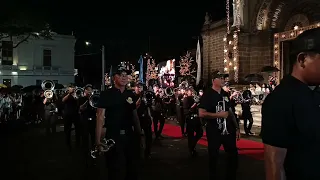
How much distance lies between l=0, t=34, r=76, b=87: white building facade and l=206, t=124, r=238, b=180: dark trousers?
149 feet

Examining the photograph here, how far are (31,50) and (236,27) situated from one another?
3491 cm

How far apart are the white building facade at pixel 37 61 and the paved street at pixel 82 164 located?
39556mm

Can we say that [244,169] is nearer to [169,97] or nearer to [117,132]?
[117,132]

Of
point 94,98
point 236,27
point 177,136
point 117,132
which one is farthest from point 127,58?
point 117,132

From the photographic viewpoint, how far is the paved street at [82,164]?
759cm

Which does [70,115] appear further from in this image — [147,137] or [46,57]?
[46,57]

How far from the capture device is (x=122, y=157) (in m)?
5.27

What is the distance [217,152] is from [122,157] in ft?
5.68

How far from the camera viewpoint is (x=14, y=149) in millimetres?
11523

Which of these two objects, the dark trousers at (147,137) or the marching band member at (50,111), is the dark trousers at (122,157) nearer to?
the dark trousers at (147,137)

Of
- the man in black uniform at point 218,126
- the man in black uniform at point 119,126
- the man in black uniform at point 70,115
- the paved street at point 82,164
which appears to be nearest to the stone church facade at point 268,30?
the paved street at point 82,164

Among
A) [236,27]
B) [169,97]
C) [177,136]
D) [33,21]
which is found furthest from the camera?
[33,21]

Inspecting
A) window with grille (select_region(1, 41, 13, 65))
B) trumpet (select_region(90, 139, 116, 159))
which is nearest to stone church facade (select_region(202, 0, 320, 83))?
trumpet (select_region(90, 139, 116, 159))

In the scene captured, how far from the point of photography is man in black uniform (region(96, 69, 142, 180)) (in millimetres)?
5207
